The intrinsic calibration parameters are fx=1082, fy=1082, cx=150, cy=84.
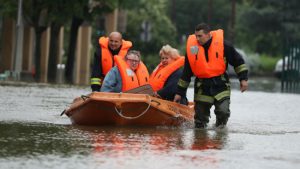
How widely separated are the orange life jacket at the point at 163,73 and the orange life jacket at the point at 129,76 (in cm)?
38

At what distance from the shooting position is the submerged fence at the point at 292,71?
118 feet

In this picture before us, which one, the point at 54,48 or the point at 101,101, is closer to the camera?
the point at 101,101

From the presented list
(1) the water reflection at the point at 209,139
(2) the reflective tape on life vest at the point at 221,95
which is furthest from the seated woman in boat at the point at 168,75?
(1) the water reflection at the point at 209,139

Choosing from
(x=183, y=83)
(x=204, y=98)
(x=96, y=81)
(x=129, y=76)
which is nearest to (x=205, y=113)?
(x=204, y=98)

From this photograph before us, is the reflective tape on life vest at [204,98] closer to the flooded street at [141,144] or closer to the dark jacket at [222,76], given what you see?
the dark jacket at [222,76]

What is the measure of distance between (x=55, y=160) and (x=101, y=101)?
451 centimetres

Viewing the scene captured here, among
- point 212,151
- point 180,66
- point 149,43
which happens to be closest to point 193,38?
point 180,66

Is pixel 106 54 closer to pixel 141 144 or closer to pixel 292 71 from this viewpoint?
pixel 141 144

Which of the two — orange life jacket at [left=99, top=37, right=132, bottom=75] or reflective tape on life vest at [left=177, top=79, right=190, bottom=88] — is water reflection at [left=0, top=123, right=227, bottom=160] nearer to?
reflective tape on life vest at [left=177, top=79, right=190, bottom=88]

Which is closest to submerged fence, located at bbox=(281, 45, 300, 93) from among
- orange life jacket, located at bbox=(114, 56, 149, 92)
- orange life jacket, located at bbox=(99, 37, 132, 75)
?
orange life jacket, located at bbox=(99, 37, 132, 75)

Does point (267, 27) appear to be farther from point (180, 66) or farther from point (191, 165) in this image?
point (191, 165)

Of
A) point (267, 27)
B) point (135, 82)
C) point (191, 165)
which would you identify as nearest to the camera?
point (191, 165)

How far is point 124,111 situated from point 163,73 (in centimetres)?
143

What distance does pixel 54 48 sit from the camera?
41.4 m
